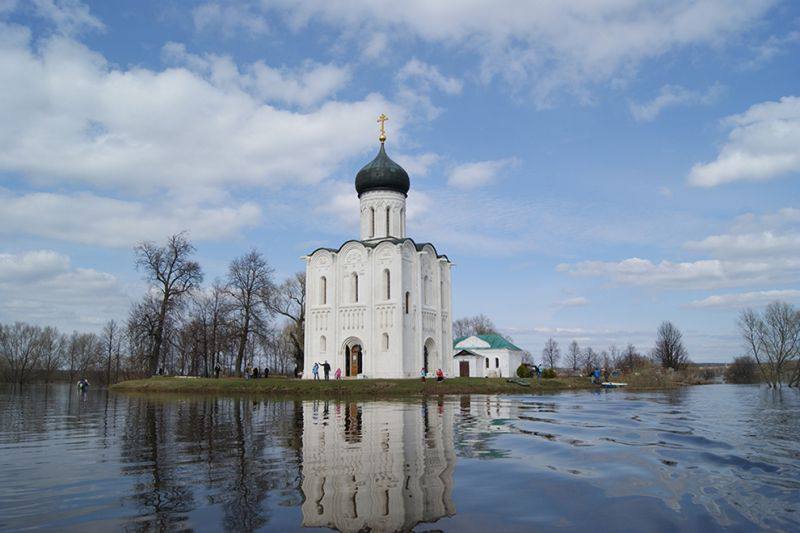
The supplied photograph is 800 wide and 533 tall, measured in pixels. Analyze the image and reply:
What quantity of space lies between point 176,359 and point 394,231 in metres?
40.0

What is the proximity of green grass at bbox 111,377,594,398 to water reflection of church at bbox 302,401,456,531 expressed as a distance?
18638 mm

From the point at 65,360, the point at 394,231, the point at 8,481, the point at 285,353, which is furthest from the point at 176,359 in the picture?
the point at 8,481

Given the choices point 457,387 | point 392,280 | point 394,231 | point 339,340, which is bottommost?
point 457,387

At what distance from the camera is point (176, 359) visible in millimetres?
73812

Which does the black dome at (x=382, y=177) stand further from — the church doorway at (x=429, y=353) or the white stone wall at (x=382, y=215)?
the church doorway at (x=429, y=353)

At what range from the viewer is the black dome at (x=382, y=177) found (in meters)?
48.5

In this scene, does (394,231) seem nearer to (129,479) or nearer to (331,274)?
(331,274)

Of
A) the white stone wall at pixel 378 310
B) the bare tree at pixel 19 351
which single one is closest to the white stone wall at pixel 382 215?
the white stone wall at pixel 378 310

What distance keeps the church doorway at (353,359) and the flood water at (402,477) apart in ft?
99.6

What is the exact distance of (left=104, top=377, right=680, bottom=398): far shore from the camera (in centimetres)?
3391

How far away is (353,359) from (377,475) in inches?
1501

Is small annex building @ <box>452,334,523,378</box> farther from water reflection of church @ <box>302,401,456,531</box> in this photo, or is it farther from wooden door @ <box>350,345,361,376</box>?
water reflection of church @ <box>302,401,456,531</box>

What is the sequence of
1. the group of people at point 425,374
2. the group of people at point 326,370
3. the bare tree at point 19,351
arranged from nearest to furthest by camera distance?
the group of people at point 425,374, the group of people at point 326,370, the bare tree at point 19,351

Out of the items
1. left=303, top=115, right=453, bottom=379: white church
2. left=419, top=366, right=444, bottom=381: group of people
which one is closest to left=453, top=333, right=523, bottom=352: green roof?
left=303, top=115, right=453, bottom=379: white church
